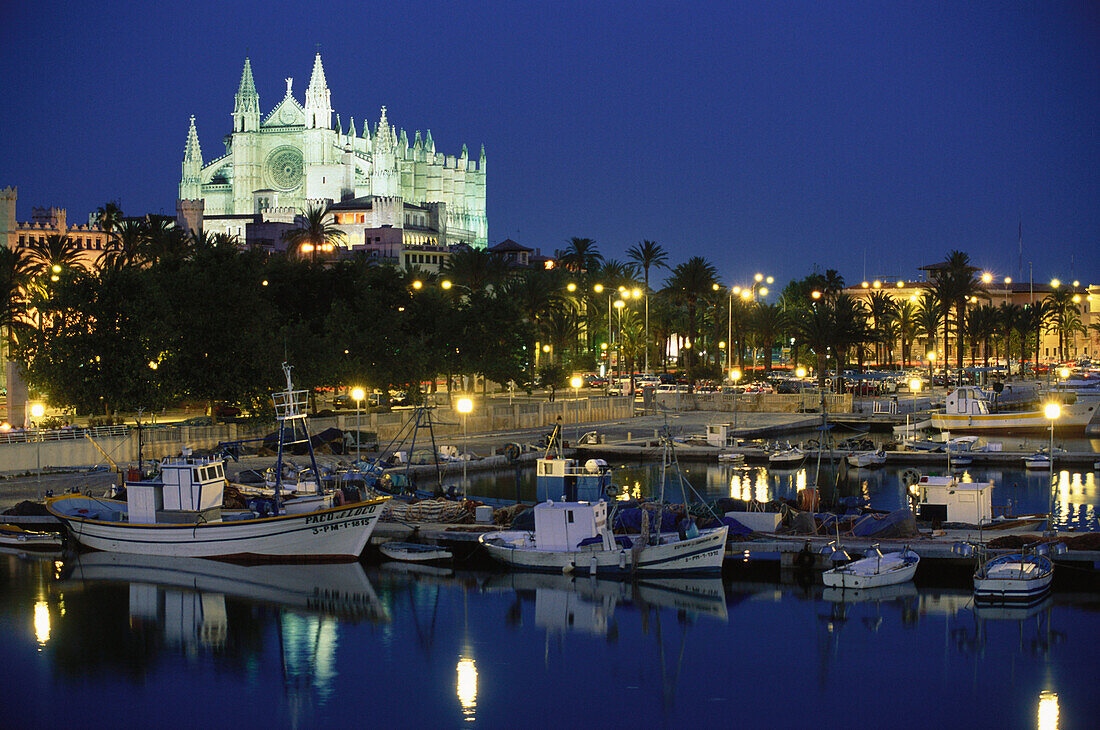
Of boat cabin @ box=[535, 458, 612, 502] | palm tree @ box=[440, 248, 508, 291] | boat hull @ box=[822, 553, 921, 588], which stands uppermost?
palm tree @ box=[440, 248, 508, 291]

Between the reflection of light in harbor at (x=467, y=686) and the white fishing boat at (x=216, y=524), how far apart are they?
9434 mm

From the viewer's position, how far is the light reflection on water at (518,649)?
1101 inches

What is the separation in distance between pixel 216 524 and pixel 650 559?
14.0 m

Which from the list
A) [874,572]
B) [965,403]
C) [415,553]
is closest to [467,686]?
[415,553]

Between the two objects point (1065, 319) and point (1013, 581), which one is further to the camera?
point (1065, 319)

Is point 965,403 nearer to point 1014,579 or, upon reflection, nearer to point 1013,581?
point 1014,579

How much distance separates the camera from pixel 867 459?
6309 centimetres

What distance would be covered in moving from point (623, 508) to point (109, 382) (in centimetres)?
2956

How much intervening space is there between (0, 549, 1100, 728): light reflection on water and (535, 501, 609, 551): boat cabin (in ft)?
3.78

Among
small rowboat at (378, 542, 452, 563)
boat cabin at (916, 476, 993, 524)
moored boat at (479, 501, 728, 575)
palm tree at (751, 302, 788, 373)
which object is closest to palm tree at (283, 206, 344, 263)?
palm tree at (751, 302, 788, 373)

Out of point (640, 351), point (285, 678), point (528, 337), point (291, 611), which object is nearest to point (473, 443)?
point (528, 337)

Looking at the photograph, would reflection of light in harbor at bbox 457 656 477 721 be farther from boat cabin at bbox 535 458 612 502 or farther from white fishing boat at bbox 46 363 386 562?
boat cabin at bbox 535 458 612 502

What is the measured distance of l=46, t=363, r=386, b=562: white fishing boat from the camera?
39.1 meters

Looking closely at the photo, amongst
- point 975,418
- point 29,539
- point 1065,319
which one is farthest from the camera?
point 1065,319
